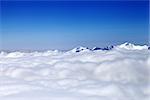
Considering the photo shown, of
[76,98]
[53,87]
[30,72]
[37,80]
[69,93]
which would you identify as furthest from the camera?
[30,72]

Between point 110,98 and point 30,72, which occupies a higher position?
point 30,72

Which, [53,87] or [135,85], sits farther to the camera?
[135,85]

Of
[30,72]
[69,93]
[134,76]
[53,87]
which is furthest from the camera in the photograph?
[134,76]

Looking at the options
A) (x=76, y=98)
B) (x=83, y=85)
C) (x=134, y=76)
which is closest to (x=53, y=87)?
(x=83, y=85)

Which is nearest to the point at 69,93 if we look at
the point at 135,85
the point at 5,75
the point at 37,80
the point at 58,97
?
the point at 58,97

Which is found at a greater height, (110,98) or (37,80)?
(37,80)

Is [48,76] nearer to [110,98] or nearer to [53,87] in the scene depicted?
[53,87]

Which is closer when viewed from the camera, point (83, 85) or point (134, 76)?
point (83, 85)

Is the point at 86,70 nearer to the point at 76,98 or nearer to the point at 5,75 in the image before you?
the point at 5,75

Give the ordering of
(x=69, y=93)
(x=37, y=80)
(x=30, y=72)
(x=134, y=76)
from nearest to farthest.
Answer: (x=69, y=93), (x=37, y=80), (x=30, y=72), (x=134, y=76)
